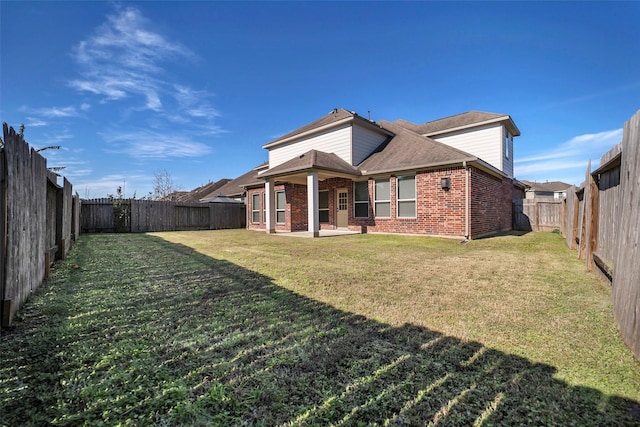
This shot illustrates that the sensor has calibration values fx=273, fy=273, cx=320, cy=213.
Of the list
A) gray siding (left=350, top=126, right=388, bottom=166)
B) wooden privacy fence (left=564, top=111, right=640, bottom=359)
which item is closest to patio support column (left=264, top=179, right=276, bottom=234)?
gray siding (left=350, top=126, right=388, bottom=166)

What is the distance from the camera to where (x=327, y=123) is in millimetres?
14734

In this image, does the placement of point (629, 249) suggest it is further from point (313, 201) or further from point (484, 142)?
point (484, 142)

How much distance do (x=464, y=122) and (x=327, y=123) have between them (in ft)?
26.1

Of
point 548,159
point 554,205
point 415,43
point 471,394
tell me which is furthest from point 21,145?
point 548,159

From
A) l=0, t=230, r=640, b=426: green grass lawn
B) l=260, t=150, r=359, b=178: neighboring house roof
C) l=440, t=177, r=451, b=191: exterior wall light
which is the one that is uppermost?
l=260, t=150, r=359, b=178: neighboring house roof

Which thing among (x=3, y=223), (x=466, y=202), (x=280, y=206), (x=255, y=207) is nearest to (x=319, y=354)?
(x=3, y=223)

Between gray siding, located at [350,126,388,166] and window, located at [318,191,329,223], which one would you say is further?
window, located at [318,191,329,223]

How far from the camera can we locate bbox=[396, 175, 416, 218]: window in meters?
11.0

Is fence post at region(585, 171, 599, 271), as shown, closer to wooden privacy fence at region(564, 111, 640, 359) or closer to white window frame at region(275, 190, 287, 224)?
wooden privacy fence at region(564, 111, 640, 359)

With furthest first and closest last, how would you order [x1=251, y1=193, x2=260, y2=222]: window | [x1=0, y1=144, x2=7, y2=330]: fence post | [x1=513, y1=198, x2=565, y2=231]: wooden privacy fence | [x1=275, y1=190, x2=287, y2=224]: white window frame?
[x1=251, y1=193, x2=260, y2=222]: window, [x1=275, y1=190, x2=287, y2=224]: white window frame, [x1=513, y1=198, x2=565, y2=231]: wooden privacy fence, [x1=0, y1=144, x2=7, y2=330]: fence post

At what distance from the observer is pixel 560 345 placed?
229 centimetres

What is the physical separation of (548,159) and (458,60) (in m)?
24.9

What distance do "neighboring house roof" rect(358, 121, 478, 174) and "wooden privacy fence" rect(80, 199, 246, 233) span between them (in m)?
10.6

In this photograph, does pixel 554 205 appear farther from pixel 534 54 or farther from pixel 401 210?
pixel 401 210
